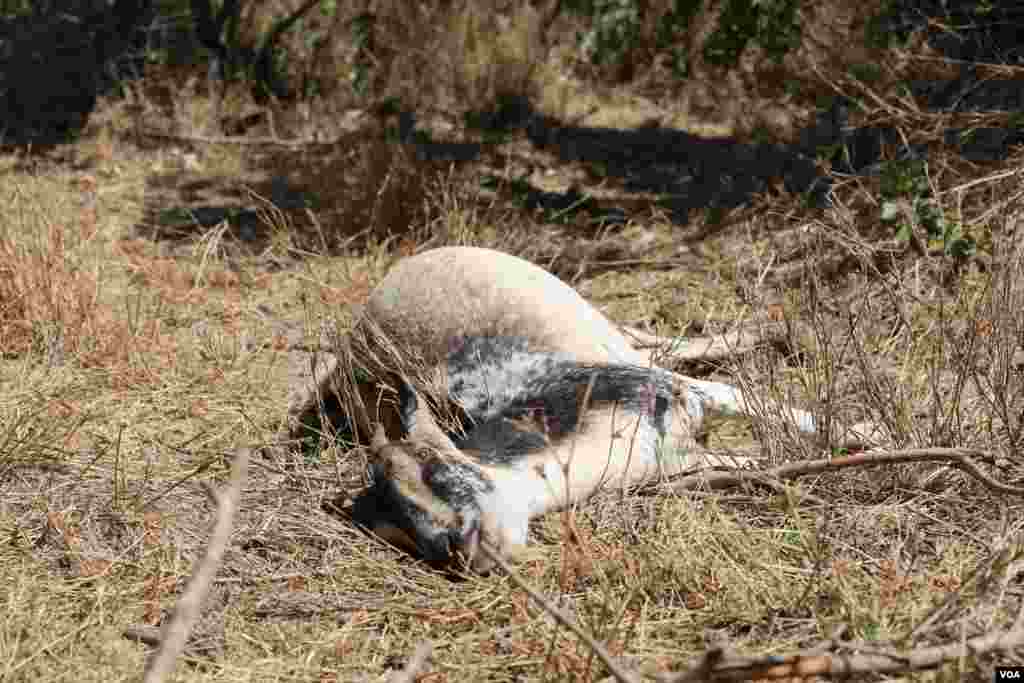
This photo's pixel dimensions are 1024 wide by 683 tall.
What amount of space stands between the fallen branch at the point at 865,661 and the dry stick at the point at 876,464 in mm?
608

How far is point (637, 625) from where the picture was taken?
265 centimetres

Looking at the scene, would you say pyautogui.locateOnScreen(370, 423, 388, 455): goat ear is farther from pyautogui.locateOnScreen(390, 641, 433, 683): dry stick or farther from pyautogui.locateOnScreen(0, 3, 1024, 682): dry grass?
pyautogui.locateOnScreen(390, 641, 433, 683): dry stick

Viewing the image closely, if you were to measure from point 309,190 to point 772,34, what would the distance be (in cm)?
269

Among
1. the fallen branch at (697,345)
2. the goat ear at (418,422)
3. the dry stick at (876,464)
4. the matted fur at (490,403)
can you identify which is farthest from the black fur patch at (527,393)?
the fallen branch at (697,345)

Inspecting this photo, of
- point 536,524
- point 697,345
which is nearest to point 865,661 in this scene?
point 536,524

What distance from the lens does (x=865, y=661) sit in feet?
7.18

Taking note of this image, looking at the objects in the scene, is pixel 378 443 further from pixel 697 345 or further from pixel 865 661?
pixel 697 345

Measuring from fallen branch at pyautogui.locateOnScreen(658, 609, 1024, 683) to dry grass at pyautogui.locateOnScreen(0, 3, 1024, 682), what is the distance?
2.3 inches

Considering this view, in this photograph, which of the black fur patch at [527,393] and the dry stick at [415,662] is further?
the black fur patch at [527,393]

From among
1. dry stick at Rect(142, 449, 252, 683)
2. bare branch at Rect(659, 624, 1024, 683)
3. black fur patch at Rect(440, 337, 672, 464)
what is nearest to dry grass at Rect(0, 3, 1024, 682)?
bare branch at Rect(659, 624, 1024, 683)

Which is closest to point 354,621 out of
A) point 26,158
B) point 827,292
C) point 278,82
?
point 827,292

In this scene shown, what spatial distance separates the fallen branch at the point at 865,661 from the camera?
6.83 ft

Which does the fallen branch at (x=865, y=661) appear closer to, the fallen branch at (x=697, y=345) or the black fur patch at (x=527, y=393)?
the black fur patch at (x=527, y=393)

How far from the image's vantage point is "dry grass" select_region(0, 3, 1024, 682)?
8.68 feet
